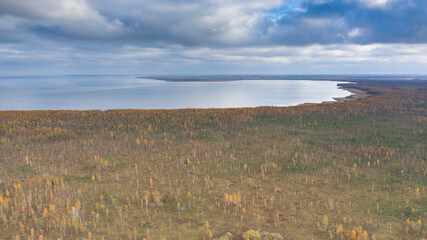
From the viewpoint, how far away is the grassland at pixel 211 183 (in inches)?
408

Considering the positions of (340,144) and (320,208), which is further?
(340,144)

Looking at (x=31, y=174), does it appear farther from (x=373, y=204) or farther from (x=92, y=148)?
(x=373, y=204)

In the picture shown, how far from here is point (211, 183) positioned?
14.7 m

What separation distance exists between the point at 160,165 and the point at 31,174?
7.74 m

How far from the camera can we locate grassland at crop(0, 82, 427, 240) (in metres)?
10.4

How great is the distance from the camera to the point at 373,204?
12352 mm

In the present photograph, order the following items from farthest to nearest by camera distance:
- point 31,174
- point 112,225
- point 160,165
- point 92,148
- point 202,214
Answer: point 92,148
point 160,165
point 31,174
point 202,214
point 112,225

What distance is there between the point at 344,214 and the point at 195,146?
1412cm

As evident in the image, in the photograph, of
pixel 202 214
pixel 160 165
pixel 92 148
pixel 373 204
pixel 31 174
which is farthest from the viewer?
pixel 92 148

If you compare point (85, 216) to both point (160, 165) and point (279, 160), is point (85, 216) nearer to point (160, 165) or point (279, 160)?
point (160, 165)

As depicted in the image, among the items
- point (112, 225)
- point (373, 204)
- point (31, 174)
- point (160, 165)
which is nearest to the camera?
point (112, 225)

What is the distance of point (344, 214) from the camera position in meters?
11.4

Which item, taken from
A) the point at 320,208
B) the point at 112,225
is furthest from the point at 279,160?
the point at 112,225

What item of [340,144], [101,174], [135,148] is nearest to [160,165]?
[101,174]
